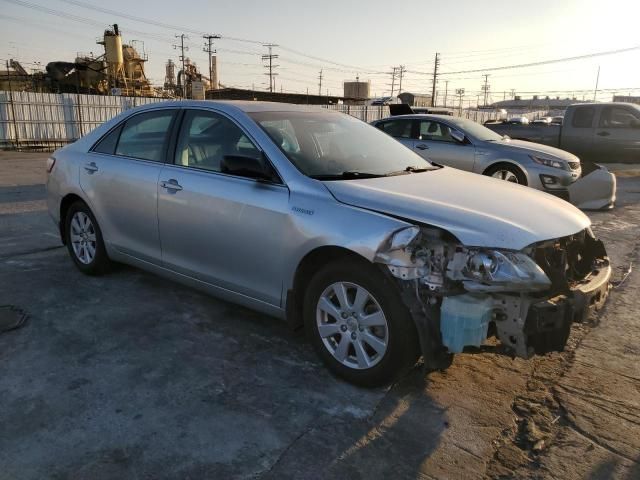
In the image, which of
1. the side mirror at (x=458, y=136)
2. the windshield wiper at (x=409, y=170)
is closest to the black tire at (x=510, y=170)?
the side mirror at (x=458, y=136)

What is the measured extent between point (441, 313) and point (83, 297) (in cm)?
314

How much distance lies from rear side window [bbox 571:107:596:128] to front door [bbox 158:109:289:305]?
1226 cm

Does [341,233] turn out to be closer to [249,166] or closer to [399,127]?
[249,166]

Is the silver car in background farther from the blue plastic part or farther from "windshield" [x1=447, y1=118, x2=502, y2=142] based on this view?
the blue plastic part

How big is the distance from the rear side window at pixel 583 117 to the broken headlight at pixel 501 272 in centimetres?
1245

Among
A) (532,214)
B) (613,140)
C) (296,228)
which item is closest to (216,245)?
(296,228)

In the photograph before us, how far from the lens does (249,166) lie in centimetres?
337

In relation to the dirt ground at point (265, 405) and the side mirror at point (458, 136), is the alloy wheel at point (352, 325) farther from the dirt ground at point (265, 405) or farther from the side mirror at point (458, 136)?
the side mirror at point (458, 136)

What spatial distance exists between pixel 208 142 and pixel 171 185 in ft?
1.41

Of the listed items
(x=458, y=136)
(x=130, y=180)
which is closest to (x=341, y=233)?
(x=130, y=180)

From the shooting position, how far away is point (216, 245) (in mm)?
3662

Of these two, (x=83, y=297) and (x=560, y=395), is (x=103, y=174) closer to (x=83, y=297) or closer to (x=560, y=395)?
(x=83, y=297)

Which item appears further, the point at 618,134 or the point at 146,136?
the point at 618,134

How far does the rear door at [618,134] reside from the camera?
42.1 ft
